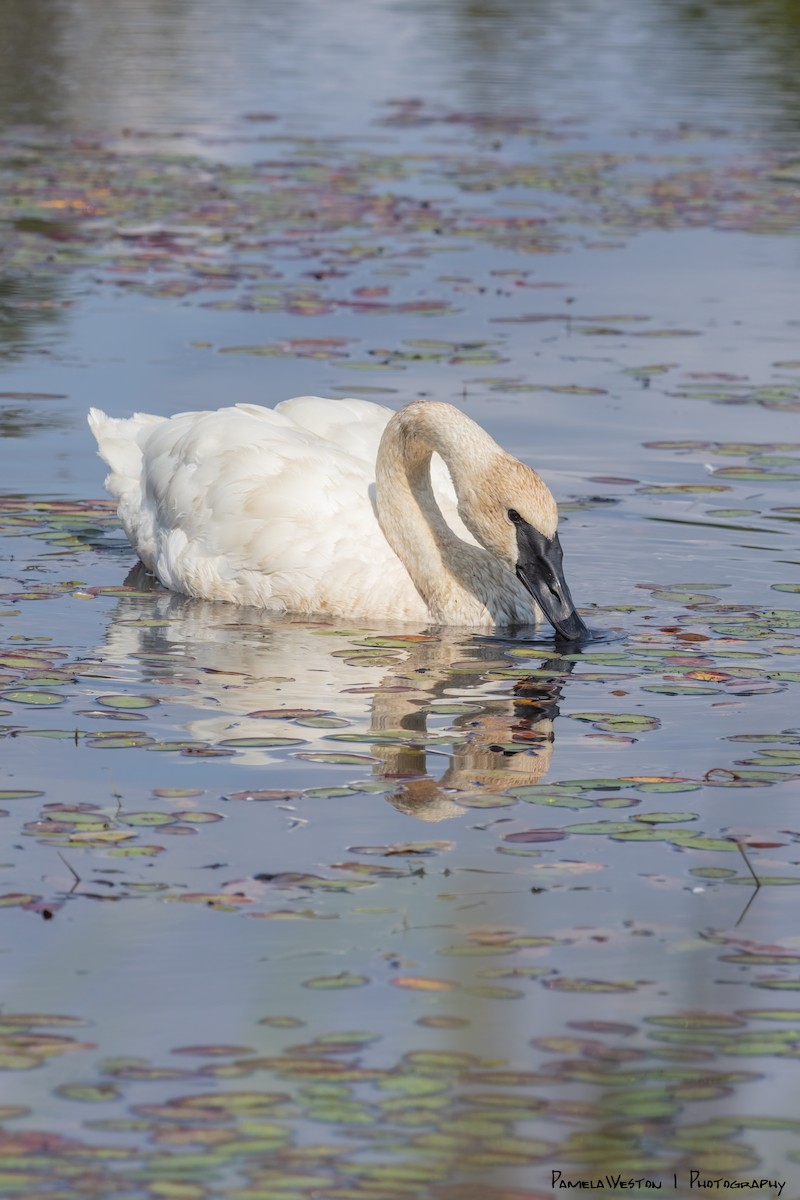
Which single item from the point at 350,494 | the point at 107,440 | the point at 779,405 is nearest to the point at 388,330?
the point at 779,405

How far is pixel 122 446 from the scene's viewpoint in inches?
424

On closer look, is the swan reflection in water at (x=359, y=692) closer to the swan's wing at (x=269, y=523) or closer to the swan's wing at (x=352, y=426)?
the swan's wing at (x=269, y=523)

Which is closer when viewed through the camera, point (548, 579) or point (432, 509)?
point (548, 579)

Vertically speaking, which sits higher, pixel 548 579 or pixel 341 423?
pixel 341 423

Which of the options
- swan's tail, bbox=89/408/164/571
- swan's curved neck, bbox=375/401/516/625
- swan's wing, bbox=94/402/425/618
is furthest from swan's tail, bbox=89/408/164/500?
swan's curved neck, bbox=375/401/516/625

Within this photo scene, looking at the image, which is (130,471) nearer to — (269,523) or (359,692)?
(269,523)

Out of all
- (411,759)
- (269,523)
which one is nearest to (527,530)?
(269,523)

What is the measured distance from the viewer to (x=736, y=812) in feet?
22.5

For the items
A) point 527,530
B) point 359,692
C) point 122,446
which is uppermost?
point 527,530

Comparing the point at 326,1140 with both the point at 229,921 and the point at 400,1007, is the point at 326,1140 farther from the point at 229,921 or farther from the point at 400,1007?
the point at 229,921

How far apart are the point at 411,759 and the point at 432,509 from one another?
2461 millimetres

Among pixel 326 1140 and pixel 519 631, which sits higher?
pixel 326 1140

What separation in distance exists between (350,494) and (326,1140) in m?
5.23

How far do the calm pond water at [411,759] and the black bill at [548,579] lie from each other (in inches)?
6.3
